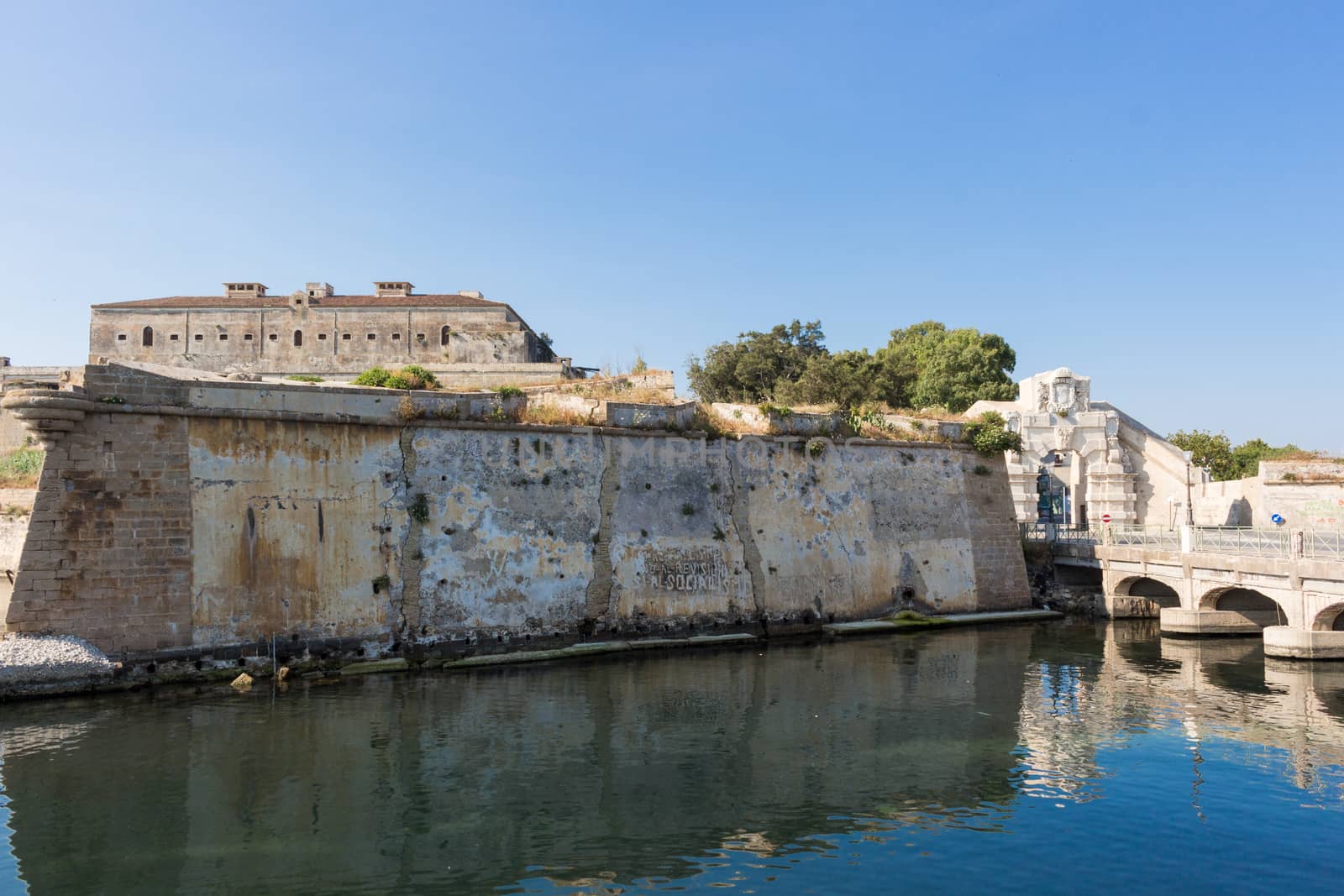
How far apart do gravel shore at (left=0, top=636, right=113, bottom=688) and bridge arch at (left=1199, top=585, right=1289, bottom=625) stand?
25.6 m

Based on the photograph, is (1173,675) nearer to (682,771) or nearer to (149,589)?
(682,771)

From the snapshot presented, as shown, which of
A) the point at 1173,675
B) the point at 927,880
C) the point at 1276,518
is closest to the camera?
the point at 927,880

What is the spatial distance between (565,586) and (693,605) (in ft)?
11.7

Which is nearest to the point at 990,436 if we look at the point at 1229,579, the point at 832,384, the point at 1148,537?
the point at 1148,537

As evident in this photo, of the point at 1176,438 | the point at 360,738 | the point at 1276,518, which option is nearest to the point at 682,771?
the point at 360,738

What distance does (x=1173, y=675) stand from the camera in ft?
61.2

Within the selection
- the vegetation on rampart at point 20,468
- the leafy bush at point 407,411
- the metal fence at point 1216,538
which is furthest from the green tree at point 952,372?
the vegetation on rampart at point 20,468

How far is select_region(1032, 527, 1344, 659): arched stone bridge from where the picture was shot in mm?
19109

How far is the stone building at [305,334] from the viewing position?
42.2m

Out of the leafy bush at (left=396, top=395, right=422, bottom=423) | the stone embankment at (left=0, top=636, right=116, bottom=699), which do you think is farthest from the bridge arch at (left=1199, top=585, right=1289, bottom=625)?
the stone embankment at (left=0, top=636, right=116, bottom=699)

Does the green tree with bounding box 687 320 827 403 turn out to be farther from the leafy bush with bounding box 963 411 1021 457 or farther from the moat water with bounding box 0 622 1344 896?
the moat water with bounding box 0 622 1344 896

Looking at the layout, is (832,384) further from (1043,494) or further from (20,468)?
(20,468)

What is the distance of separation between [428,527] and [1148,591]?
22139 mm

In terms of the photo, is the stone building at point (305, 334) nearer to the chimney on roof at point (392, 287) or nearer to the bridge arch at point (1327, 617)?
the chimney on roof at point (392, 287)
